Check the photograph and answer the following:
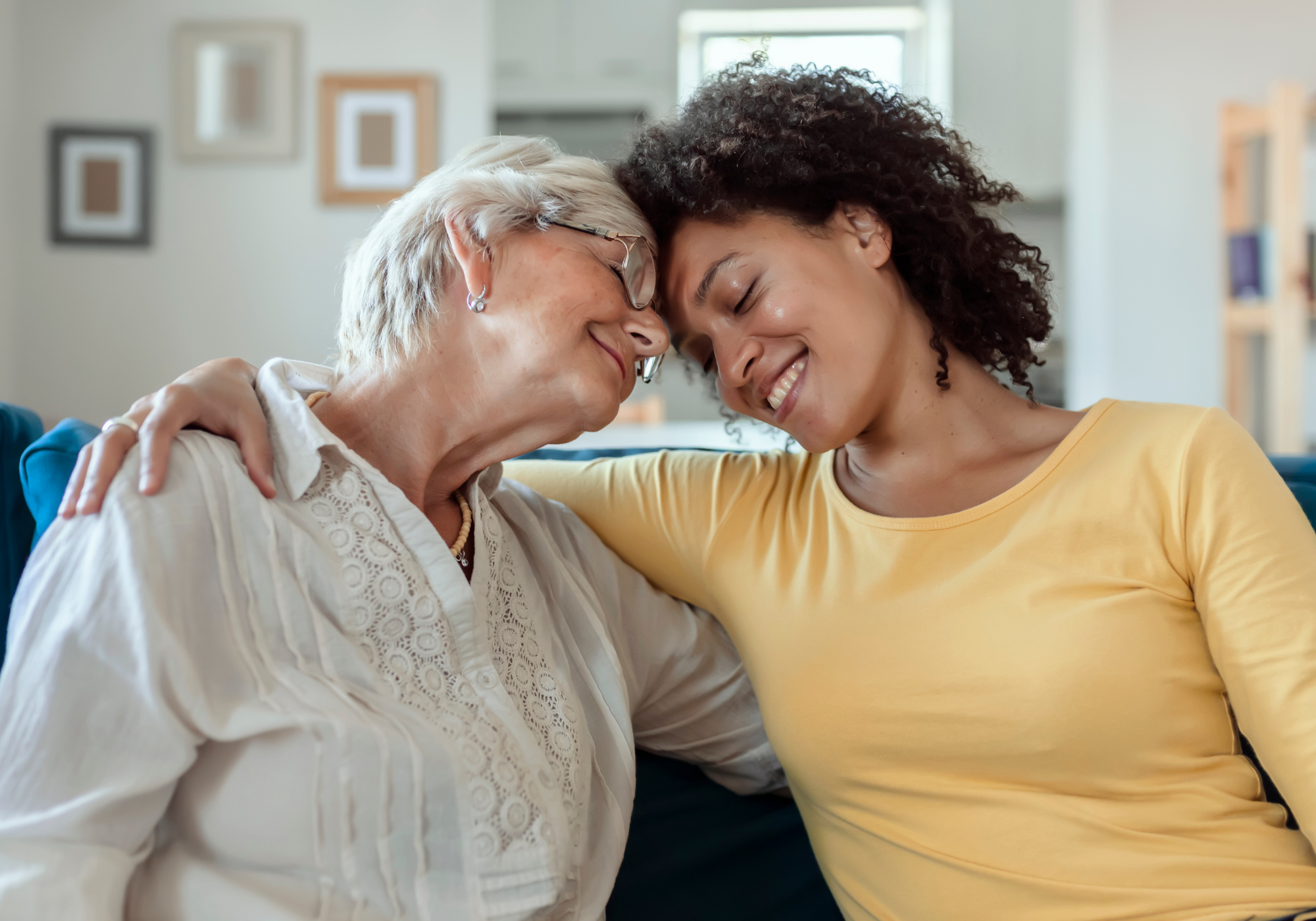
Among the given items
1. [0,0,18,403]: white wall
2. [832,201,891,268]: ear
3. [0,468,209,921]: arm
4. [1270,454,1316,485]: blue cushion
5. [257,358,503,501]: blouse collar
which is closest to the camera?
[0,468,209,921]: arm

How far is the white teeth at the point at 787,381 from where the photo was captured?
1236 mm

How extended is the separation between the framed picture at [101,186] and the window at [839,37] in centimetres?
→ 278

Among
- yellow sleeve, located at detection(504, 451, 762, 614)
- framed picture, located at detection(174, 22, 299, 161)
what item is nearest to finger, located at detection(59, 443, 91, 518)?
yellow sleeve, located at detection(504, 451, 762, 614)

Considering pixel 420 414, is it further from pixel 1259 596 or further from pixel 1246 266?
pixel 1246 266

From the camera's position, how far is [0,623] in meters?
1.13

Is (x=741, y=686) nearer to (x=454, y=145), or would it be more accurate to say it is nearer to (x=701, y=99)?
(x=701, y=99)

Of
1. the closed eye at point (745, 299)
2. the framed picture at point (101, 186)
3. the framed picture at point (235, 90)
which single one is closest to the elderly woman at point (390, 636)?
the closed eye at point (745, 299)

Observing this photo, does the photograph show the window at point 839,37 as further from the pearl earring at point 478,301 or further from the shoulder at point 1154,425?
the pearl earring at point 478,301

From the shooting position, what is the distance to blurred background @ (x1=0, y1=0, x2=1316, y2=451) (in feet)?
13.1

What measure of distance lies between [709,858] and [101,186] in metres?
3.86

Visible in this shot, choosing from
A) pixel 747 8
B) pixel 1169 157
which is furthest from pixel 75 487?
pixel 747 8

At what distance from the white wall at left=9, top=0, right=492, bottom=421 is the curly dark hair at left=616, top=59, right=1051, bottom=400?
298 cm

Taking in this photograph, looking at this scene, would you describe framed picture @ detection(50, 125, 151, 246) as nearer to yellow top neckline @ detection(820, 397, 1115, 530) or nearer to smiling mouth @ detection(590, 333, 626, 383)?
smiling mouth @ detection(590, 333, 626, 383)

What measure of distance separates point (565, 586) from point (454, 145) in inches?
129
